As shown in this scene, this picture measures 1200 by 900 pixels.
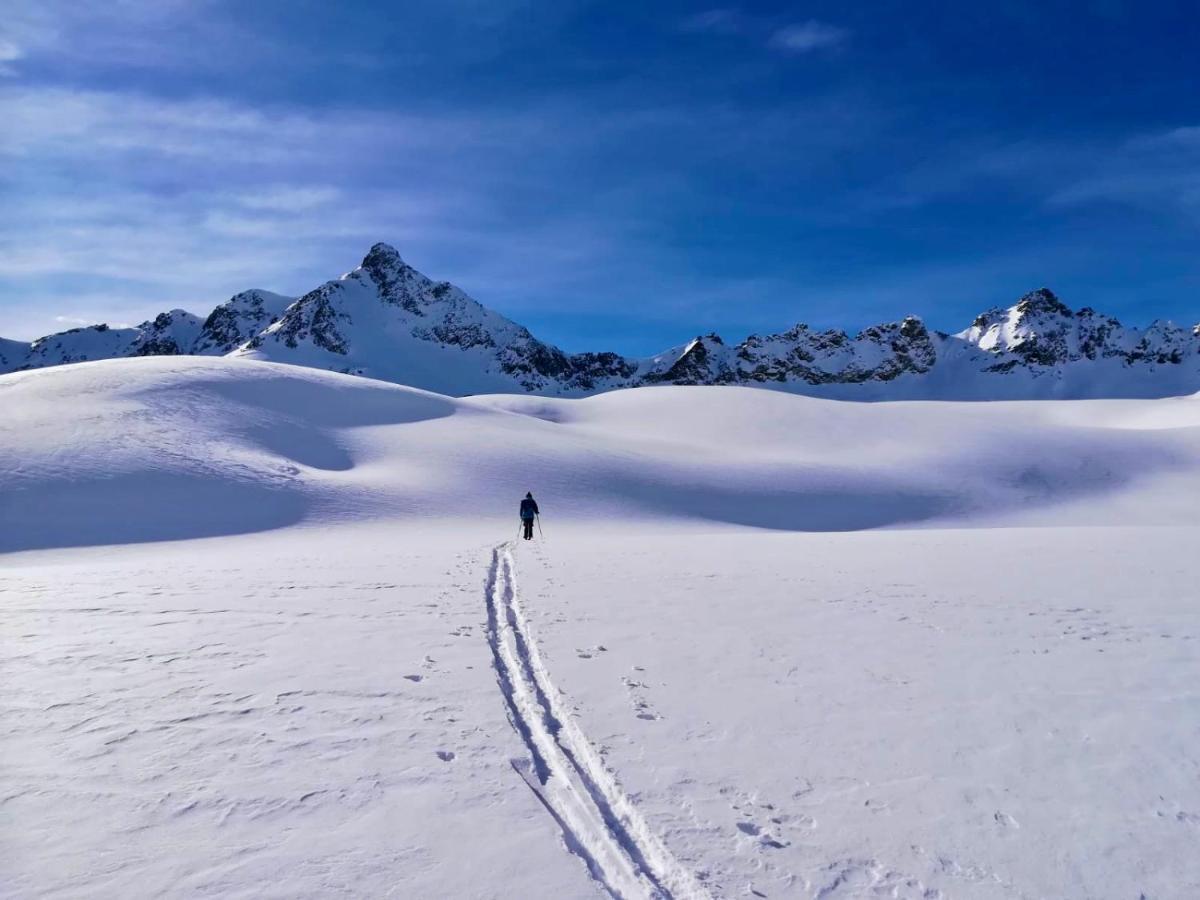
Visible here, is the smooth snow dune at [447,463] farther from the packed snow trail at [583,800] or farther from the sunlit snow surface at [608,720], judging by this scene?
the packed snow trail at [583,800]

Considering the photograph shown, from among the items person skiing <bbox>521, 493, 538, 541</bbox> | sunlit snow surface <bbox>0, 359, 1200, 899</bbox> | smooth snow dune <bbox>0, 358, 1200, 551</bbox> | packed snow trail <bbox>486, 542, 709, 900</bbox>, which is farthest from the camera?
smooth snow dune <bbox>0, 358, 1200, 551</bbox>

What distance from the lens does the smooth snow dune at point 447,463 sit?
27.0m

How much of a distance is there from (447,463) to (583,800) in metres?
32.1

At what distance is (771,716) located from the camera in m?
6.70

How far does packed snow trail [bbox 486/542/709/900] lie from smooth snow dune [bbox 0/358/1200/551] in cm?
2164

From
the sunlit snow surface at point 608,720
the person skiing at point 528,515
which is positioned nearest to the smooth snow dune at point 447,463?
the sunlit snow surface at point 608,720

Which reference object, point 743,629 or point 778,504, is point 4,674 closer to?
point 743,629

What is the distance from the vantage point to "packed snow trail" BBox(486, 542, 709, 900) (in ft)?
14.0

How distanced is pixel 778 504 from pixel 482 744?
31036 millimetres

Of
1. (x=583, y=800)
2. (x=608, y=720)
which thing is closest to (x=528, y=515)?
(x=608, y=720)

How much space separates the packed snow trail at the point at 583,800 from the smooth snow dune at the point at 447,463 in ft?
71.0

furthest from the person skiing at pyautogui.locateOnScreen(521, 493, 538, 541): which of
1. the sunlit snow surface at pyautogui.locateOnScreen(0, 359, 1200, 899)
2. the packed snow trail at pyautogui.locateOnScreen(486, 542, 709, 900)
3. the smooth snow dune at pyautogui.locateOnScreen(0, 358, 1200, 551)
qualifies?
the packed snow trail at pyautogui.locateOnScreen(486, 542, 709, 900)

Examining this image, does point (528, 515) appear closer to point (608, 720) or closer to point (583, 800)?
point (608, 720)

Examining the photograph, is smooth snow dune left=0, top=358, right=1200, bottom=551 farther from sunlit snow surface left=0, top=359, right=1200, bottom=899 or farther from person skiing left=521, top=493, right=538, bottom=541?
person skiing left=521, top=493, right=538, bottom=541
